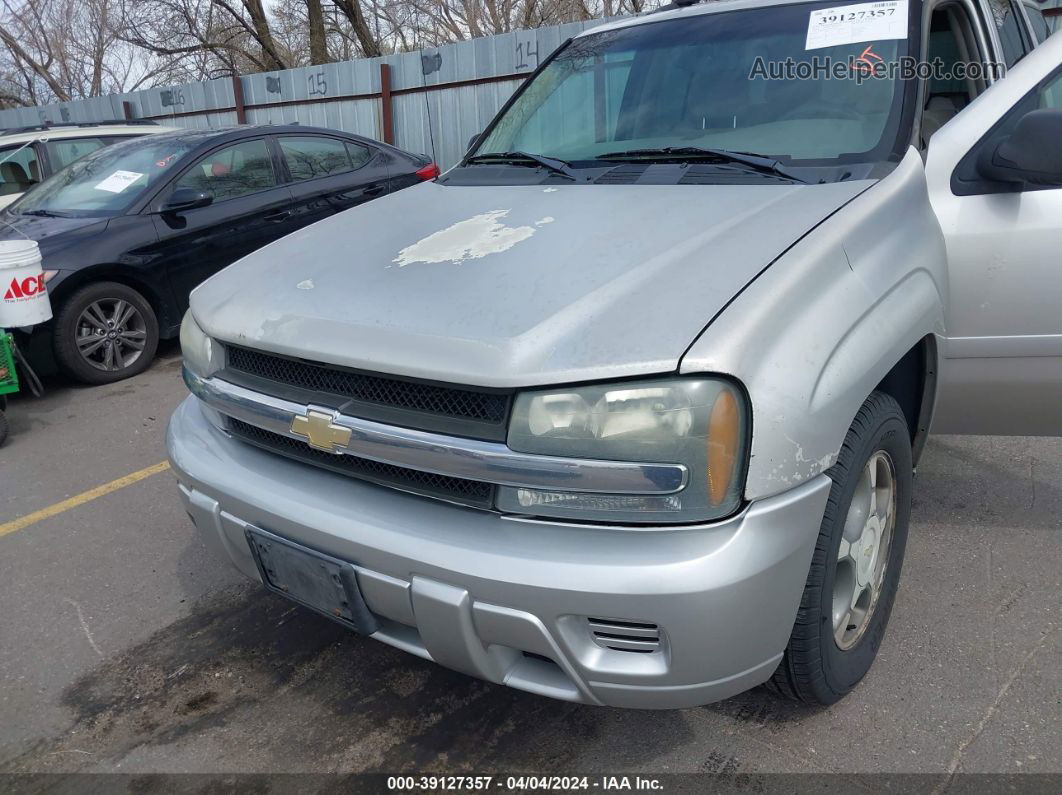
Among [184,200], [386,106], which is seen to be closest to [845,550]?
[184,200]

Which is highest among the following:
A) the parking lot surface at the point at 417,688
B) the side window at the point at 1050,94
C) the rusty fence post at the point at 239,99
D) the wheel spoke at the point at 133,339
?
the rusty fence post at the point at 239,99

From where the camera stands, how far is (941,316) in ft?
8.14

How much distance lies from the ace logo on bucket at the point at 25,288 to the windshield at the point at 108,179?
1220mm

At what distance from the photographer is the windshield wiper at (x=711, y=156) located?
8.27 ft

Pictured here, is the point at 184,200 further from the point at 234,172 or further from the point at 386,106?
the point at 386,106

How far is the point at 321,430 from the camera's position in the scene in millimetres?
2016

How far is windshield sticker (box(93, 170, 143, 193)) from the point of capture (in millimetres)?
6004

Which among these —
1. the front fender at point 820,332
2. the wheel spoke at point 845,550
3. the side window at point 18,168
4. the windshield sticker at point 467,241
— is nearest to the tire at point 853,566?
the wheel spoke at point 845,550

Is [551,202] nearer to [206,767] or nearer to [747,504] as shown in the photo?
[747,504]

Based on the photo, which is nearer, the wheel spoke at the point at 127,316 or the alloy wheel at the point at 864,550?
the alloy wheel at the point at 864,550

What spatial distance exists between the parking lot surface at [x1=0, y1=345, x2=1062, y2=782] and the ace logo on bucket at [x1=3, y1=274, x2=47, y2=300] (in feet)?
5.41

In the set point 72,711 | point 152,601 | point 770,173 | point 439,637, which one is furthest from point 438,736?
point 770,173

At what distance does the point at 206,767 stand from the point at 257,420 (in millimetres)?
945

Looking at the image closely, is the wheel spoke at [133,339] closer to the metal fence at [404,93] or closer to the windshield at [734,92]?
the windshield at [734,92]
